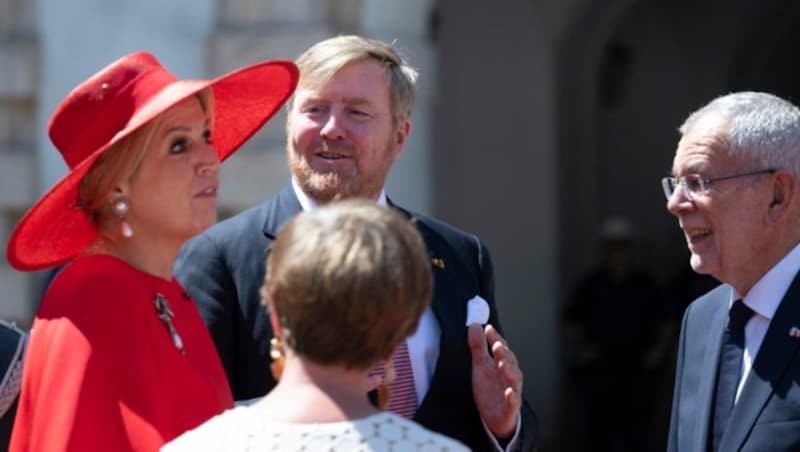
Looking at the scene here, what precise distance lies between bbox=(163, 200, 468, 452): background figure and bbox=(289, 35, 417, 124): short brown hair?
4.26 ft

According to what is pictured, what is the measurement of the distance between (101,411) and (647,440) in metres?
7.29

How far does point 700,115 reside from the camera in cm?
377

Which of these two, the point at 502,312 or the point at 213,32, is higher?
the point at 213,32

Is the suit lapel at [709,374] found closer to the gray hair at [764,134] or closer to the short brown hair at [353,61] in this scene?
the gray hair at [764,134]

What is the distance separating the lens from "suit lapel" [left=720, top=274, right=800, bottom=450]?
3465 mm

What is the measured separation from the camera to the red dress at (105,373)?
9.14ft

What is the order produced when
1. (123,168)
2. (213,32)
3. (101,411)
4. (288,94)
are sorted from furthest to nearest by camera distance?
(213,32)
(288,94)
(123,168)
(101,411)

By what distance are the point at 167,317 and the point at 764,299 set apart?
1.33 metres

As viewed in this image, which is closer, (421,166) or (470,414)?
(470,414)

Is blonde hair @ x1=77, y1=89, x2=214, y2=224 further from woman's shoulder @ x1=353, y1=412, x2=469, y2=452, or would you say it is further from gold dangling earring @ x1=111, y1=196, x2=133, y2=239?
woman's shoulder @ x1=353, y1=412, x2=469, y2=452

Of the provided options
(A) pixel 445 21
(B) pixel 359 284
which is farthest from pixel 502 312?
(B) pixel 359 284

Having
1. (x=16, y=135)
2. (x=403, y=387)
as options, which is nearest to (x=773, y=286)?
(x=403, y=387)

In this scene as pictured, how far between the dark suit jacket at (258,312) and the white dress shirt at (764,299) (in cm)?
49

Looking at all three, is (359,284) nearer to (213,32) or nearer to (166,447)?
(166,447)
